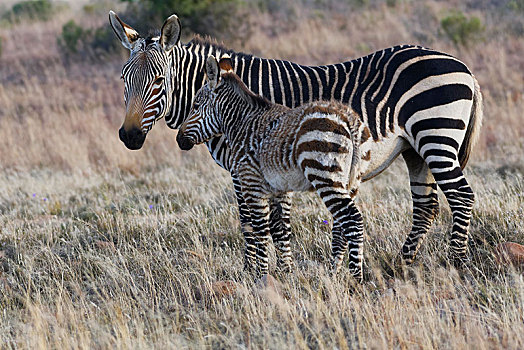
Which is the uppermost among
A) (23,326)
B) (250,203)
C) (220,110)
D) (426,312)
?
(220,110)

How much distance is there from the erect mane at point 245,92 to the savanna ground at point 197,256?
64.9 inches

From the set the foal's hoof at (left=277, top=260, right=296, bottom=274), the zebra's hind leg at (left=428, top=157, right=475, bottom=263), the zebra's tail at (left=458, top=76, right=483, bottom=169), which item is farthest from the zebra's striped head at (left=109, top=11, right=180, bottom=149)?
the zebra's tail at (left=458, top=76, right=483, bottom=169)

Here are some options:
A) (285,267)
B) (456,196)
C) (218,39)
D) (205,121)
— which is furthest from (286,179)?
(218,39)

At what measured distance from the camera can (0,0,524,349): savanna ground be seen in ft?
15.0

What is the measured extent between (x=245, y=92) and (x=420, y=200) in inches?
88.4

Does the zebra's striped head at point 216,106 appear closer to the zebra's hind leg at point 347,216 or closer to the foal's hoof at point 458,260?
the zebra's hind leg at point 347,216

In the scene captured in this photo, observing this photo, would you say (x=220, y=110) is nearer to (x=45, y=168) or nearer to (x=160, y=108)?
(x=160, y=108)

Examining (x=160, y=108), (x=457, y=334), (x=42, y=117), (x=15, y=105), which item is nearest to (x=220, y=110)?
(x=160, y=108)

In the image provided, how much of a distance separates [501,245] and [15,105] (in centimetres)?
1519

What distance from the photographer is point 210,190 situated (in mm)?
9164

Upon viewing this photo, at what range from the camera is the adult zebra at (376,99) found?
6020mm

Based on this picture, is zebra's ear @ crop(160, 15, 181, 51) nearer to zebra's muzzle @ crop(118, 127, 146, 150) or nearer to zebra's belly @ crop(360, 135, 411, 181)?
zebra's muzzle @ crop(118, 127, 146, 150)

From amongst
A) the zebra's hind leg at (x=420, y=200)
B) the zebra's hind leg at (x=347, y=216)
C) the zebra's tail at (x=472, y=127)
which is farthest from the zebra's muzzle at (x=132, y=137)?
the zebra's tail at (x=472, y=127)

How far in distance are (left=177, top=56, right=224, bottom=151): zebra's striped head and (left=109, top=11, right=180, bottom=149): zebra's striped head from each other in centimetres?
40
